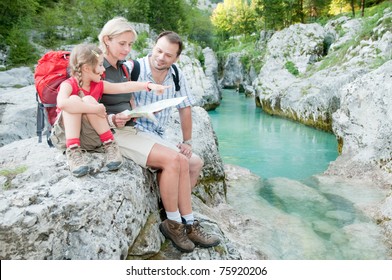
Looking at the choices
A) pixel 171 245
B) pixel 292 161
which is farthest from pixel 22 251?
pixel 292 161

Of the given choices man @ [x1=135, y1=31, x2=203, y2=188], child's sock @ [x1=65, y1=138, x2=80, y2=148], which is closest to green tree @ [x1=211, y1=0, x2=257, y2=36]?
Result: man @ [x1=135, y1=31, x2=203, y2=188]

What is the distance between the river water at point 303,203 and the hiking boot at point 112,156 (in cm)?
287

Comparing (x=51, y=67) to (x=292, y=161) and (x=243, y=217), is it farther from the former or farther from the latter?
(x=292, y=161)

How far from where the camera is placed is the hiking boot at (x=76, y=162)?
334cm

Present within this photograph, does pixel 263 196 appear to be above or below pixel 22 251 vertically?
below

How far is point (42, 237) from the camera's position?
2.89 metres

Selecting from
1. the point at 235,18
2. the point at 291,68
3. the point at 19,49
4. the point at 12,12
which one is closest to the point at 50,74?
the point at 19,49

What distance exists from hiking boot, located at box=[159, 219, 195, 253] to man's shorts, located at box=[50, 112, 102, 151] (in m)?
1.09

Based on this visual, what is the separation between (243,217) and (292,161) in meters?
6.50

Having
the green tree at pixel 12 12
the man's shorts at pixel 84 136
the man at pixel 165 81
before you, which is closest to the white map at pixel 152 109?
the man's shorts at pixel 84 136

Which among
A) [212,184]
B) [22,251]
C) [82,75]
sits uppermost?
[82,75]

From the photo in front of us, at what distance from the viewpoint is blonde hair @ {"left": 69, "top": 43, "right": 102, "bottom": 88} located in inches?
133

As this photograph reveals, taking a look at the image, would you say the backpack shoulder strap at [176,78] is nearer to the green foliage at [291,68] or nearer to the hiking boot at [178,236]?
the hiking boot at [178,236]

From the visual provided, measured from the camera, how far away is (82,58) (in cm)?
336
